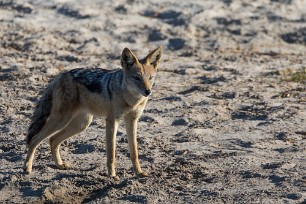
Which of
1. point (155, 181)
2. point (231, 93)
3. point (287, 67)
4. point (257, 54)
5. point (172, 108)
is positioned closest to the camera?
point (155, 181)

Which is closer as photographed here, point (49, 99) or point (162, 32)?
point (49, 99)

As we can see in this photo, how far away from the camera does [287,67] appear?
1317cm

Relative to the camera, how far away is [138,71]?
8.18m

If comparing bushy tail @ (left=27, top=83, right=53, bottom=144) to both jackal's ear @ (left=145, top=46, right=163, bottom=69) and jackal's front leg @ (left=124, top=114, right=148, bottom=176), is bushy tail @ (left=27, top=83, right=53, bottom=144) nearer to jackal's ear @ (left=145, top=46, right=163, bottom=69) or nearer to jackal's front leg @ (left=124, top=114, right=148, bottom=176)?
jackal's front leg @ (left=124, top=114, right=148, bottom=176)

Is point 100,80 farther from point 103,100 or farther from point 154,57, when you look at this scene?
point 154,57

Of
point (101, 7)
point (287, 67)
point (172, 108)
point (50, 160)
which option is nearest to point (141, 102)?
point (50, 160)

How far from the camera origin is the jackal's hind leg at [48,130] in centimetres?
824

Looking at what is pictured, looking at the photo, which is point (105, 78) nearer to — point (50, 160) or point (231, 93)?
point (50, 160)

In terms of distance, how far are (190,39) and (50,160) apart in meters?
6.43

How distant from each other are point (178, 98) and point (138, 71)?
305cm

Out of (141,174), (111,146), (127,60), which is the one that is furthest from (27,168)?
(127,60)

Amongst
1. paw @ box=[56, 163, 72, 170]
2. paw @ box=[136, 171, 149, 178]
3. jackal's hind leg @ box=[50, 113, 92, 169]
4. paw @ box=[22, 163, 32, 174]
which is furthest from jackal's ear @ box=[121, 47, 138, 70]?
paw @ box=[22, 163, 32, 174]

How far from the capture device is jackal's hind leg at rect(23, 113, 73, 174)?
324 inches

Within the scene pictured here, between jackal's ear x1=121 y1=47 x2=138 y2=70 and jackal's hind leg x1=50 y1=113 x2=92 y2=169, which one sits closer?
jackal's ear x1=121 y1=47 x2=138 y2=70
